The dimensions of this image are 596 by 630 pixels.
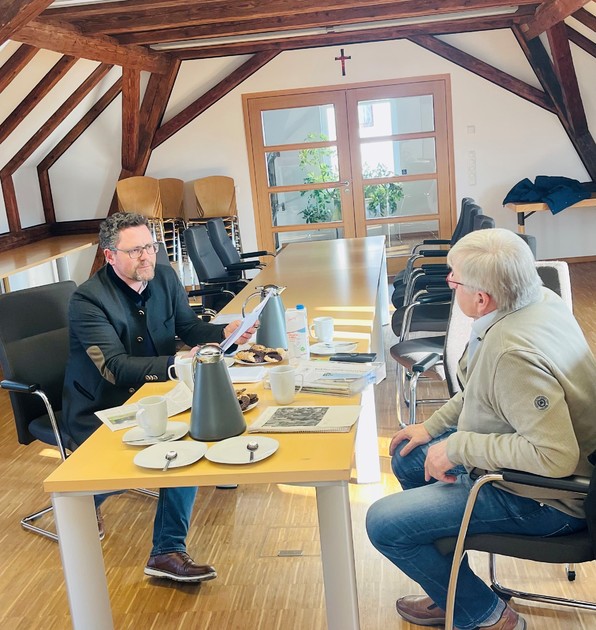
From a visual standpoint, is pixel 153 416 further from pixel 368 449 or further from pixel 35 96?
pixel 35 96

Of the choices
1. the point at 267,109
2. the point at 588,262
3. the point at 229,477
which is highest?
the point at 267,109

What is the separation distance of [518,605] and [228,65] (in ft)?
23.9

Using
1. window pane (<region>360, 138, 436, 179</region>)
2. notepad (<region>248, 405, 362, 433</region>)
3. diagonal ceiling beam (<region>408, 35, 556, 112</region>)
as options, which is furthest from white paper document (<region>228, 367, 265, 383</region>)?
diagonal ceiling beam (<region>408, 35, 556, 112</region>)

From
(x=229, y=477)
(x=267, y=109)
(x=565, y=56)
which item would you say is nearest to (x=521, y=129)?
(x=565, y=56)

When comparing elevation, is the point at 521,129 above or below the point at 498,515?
above

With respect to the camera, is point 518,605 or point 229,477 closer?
point 229,477

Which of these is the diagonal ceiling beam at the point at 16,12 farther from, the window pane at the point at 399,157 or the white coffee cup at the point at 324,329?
the window pane at the point at 399,157

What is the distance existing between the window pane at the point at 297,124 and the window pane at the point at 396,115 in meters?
0.37

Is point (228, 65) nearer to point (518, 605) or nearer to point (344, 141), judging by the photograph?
point (344, 141)

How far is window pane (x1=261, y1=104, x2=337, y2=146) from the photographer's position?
8.67 metres

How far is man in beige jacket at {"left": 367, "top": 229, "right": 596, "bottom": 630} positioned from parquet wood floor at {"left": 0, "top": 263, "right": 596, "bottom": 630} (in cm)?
42

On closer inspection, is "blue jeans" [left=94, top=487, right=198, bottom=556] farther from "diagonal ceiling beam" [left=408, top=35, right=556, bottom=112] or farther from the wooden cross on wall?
"diagonal ceiling beam" [left=408, top=35, right=556, bottom=112]

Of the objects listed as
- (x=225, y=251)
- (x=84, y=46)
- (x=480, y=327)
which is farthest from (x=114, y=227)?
(x=84, y=46)

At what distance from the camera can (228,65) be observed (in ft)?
28.0
